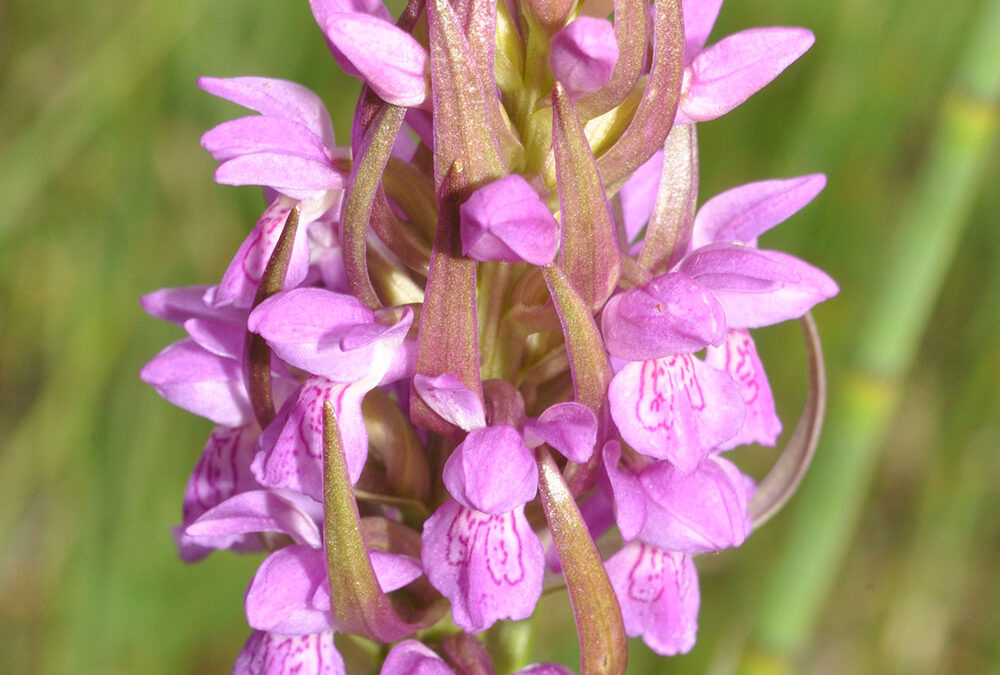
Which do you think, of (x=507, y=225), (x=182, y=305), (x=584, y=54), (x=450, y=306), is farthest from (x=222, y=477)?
(x=584, y=54)

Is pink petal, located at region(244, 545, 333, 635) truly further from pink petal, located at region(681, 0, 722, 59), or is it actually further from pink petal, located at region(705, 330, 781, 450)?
pink petal, located at region(681, 0, 722, 59)

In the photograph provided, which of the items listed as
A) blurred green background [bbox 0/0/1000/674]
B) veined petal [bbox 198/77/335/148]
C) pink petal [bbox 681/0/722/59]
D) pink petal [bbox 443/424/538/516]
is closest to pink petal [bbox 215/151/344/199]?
veined petal [bbox 198/77/335/148]

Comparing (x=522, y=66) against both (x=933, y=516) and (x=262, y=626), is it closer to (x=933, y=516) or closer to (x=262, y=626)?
(x=262, y=626)

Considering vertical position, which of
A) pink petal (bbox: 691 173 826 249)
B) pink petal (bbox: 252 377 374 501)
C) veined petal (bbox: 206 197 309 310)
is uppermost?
veined petal (bbox: 206 197 309 310)

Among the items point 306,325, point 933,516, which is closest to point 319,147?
point 306,325

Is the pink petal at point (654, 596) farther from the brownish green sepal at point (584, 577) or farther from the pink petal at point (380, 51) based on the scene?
the pink petal at point (380, 51)

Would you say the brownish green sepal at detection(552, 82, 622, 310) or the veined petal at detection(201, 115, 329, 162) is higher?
the veined petal at detection(201, 115, 329, 162)
